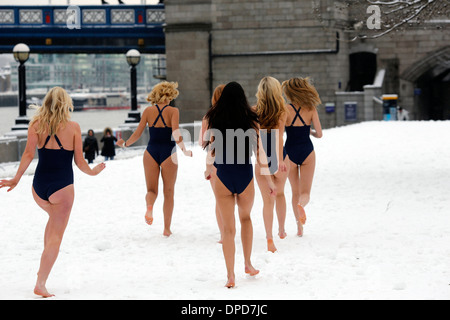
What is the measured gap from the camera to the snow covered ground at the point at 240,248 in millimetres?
6828

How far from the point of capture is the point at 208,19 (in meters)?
35.1

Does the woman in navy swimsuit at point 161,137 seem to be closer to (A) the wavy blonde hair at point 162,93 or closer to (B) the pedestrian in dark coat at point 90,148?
(A) the wavy blonde hair at point 162,93

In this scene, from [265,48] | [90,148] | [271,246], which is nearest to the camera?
[271,246]

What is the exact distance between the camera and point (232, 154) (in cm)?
691

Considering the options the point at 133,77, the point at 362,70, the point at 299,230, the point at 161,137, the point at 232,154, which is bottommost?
the point at 299,230

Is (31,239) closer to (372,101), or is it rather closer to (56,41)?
(372,101)

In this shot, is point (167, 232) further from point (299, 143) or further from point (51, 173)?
point (51, 173)

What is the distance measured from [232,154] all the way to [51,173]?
1.54m

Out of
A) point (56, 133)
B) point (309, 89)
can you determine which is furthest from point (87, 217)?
point (56, 133)

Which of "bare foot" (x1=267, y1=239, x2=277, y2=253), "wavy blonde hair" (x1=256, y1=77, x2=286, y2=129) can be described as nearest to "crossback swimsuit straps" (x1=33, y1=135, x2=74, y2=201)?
"wavy blonde hair" (x1=256, y1=77, x2=286, y2=129)

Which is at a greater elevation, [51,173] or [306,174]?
[51,173]

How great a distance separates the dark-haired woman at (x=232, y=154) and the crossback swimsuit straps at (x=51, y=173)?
1.28 m

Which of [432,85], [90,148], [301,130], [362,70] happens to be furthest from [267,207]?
[432,85]

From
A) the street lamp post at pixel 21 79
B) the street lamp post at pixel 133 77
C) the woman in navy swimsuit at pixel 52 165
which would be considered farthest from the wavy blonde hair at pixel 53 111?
the street lamp post at pixel 133 77
